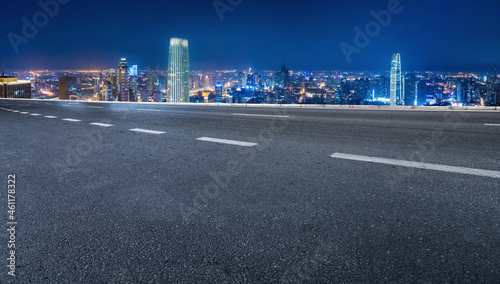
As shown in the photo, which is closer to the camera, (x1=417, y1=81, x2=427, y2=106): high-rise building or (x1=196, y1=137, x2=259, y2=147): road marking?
(x1=196, y1=137, x2=259, y2=147): road marking

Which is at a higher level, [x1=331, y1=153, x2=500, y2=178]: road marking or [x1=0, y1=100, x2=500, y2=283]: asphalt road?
[x1=331, y1=153, x2=500, y2=178]: road marking

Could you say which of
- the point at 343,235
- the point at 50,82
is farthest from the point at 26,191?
the point at 50,82

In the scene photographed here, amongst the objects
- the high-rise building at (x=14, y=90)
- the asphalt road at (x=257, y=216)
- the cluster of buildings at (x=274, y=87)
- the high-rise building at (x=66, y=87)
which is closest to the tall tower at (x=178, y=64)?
the cluster of buildings at (x=274, y=87)

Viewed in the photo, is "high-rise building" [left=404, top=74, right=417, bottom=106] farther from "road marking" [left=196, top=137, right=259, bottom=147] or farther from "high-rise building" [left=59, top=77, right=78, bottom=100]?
"high-rise building" [left=59, top=77, right=78, bottom=100]

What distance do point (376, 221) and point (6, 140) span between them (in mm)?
→ 6205

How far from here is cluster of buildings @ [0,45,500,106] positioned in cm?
2435

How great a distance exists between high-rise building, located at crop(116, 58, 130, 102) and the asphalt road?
48813mm

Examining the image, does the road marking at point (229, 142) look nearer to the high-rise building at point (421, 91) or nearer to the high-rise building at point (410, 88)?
the high-rise building at point (421, 91)

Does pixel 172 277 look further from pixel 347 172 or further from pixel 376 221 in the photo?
pixel 347 172

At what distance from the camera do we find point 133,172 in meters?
3.34

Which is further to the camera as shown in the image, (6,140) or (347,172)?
(6,140)

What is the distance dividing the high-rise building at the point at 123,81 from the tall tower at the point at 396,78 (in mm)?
36109

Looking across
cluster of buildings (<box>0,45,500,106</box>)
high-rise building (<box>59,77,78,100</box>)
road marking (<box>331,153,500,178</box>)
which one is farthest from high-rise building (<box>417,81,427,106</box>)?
high-rise building (<box>59,77,78,100</box>)

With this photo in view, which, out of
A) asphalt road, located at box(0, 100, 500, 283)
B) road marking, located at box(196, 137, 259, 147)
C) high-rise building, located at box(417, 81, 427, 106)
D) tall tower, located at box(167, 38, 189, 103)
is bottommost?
asphalt road, located at box(0, 100, 500, 283)
